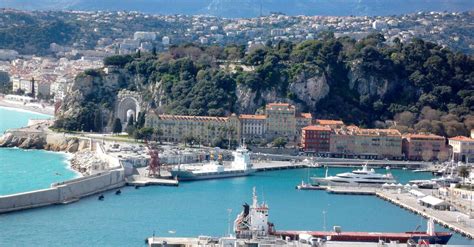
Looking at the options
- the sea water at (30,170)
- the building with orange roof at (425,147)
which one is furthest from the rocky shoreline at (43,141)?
the building with orange roof at (425,147)

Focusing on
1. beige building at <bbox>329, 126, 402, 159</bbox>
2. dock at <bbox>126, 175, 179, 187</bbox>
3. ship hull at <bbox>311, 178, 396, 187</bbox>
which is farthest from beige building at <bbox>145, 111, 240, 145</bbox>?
dock at <bbox>126, 175, 179, 187</bbox>

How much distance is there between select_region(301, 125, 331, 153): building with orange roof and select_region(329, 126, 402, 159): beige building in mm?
364

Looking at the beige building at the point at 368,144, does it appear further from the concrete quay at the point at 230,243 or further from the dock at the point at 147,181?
the concrete quay at the point at 230,243

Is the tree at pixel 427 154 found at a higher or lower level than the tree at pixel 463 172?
higher

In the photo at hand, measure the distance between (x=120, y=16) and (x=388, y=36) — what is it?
145 feet

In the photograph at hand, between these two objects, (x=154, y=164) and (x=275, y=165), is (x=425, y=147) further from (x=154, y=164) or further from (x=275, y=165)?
(x=154, y=164)

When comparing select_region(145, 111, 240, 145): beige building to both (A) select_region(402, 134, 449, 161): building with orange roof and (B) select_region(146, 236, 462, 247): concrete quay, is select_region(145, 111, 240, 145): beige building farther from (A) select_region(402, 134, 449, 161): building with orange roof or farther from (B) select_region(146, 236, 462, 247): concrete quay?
(B) select_region(146, 236, 462, 247): concrete quay

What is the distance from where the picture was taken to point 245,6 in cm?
17825

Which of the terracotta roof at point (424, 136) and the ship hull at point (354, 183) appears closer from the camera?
the ship hull at point (354, 183)

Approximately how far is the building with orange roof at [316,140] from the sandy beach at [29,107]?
839 inches

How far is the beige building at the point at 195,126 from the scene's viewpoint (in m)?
63.0

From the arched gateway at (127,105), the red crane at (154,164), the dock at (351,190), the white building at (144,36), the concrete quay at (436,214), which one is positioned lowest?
the concrete quay at (436,214)

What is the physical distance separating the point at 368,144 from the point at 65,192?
22.3 metres

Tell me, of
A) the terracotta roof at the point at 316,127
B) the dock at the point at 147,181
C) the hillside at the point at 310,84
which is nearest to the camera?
the dock at the point at 147,181
